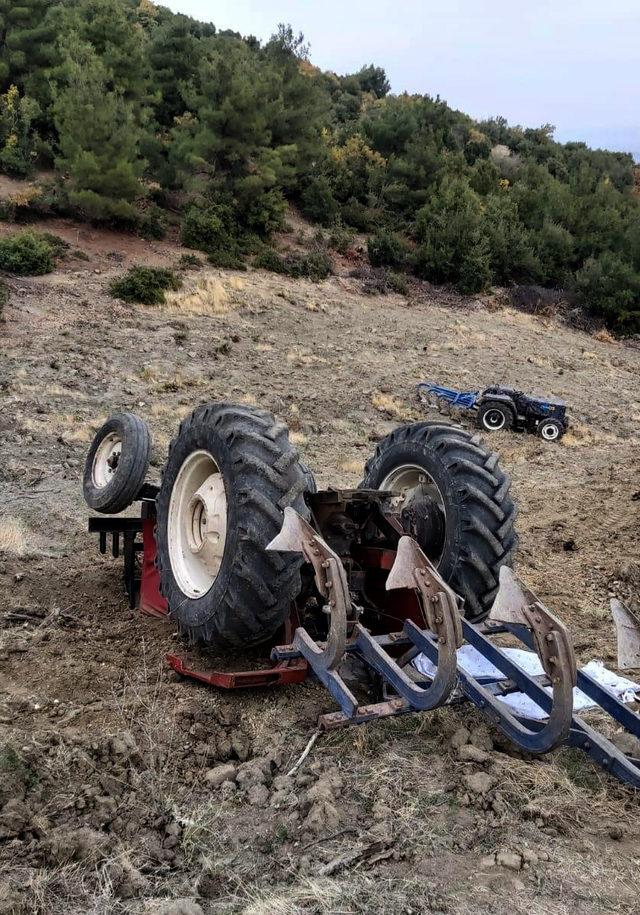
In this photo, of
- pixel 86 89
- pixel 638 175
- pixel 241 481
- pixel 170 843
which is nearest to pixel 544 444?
pixel 241 481

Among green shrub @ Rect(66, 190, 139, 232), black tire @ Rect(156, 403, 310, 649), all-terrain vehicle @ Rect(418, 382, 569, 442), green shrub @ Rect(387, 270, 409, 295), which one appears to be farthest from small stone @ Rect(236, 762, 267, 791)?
green shrub @ Rect(387, 270, 409, 295)

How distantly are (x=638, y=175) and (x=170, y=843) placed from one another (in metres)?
56.1

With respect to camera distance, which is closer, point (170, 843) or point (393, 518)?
point (170, 843)

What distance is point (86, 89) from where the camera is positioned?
22781 mm

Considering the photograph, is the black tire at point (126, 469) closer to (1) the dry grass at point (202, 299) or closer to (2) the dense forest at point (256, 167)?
(1) the dry grass at point (202, 299)

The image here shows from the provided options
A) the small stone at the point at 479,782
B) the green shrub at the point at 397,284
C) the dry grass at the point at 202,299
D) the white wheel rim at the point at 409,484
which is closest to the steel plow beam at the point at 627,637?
the small stone at the point at 479,782

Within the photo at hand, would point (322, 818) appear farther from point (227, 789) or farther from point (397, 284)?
point (397, 284)

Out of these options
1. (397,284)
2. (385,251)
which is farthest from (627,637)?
(385,251)

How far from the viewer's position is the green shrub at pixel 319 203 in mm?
31266

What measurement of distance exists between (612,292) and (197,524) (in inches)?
1223

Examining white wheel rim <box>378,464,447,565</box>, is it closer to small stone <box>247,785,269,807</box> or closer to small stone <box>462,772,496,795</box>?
small stone <box>462,772,496,795</box>

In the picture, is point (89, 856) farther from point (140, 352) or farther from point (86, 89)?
point (86, 89)

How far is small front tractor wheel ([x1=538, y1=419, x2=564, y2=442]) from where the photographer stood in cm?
1578

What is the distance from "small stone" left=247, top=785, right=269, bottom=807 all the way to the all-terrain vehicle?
1379 cm
